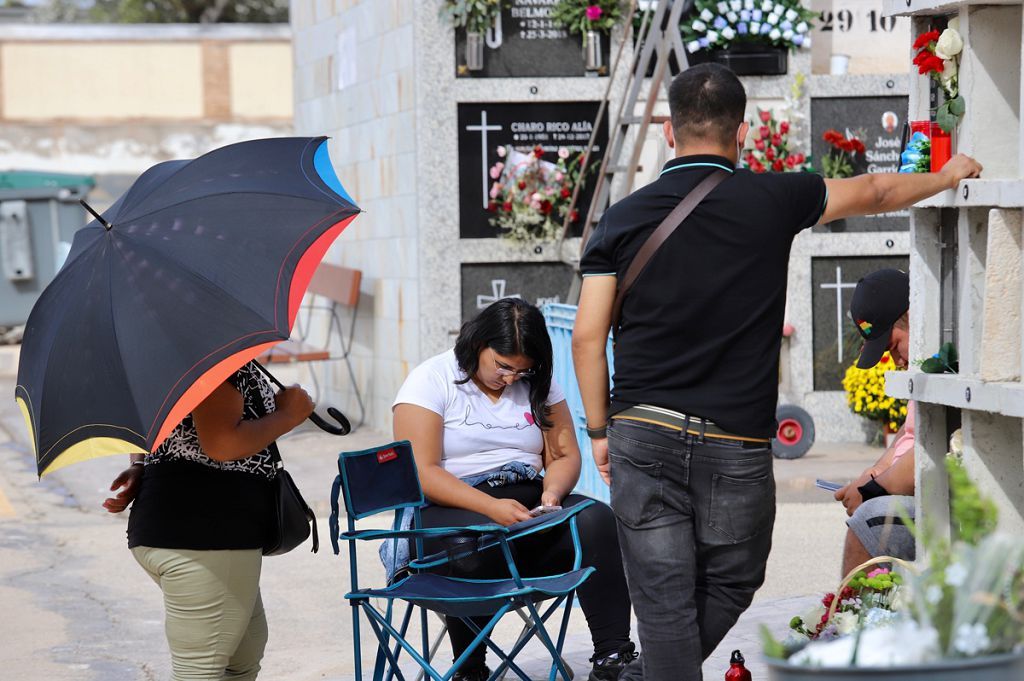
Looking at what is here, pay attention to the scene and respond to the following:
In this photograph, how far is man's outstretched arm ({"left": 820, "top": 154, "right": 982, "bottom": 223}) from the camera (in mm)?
3314

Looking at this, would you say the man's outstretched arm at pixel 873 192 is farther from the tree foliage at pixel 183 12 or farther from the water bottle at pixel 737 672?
the tree foliage at pixel 183 12

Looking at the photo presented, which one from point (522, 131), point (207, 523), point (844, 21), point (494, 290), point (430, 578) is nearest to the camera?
point (207, 523)

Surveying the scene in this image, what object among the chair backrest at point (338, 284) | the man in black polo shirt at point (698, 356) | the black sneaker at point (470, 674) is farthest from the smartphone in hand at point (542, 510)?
the chair backrest at point (338, 284)

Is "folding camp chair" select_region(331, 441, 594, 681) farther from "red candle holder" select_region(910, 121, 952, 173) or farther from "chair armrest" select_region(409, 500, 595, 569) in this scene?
"red candle holder" select_region(910, 121, 952, 173)

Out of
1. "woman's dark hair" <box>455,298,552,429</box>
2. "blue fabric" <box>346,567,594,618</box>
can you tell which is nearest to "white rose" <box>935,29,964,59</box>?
"woman's dark hair" <box>455,298,552,429</box>

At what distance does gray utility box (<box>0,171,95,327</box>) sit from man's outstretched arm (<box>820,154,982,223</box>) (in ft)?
58.6

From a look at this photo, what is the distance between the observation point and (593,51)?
9898mm

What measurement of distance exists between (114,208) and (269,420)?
2.21 ft

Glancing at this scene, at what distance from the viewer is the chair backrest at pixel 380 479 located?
4.19 metres

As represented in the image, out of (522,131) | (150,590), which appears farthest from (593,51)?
(150,590)

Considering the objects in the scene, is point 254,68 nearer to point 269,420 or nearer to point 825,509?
point 825,509

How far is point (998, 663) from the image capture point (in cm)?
180

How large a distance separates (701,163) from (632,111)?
21.2 feet

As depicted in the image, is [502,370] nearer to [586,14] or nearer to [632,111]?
[632,111]
